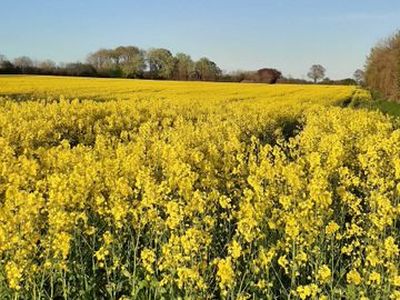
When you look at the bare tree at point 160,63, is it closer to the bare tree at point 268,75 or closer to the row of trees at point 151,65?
the row of trees at point 151,65

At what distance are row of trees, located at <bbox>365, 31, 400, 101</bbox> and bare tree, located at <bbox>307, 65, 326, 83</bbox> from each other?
29938 mm

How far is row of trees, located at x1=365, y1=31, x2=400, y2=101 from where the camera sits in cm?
4965

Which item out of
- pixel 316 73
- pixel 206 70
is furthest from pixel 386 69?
pixel 316 73

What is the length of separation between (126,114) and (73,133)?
9.45ft

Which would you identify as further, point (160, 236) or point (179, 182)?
point (179, 182)

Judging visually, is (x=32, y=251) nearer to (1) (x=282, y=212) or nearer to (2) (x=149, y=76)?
(1) (x=282, y=212)

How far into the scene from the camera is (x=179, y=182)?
544 centimetres

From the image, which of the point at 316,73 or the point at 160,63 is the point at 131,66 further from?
the point at 316,73

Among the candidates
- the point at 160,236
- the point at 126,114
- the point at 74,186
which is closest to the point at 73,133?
the point at 126,114

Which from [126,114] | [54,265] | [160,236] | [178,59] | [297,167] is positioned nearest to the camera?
[54,265]

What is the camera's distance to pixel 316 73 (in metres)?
100

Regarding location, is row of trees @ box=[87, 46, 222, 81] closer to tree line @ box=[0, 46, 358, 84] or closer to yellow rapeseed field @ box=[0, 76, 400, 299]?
tree line @ box=[0, 46, 358, 84]

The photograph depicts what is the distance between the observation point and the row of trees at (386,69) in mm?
49650

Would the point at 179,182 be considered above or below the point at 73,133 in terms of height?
above
